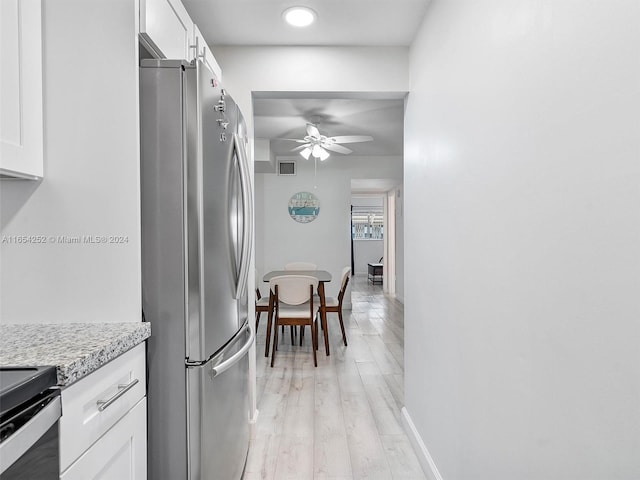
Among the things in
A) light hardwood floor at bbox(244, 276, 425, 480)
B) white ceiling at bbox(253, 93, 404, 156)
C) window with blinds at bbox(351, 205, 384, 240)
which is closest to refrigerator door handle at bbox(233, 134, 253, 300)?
light hardwood floor at bbox(244, 276, 425, 480)

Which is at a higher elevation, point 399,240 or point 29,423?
point 399,240

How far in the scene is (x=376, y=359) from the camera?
3760 millimetres

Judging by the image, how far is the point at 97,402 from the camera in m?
0.97

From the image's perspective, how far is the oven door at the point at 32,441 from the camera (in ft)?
2.23

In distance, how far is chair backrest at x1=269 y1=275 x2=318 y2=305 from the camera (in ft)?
11.9

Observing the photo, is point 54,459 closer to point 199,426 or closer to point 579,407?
point 199,426

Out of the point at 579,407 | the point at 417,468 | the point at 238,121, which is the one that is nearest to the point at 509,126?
the point at 579,407

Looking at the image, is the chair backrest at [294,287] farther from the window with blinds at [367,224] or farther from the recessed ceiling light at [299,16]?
the window with blinds at [367,224]

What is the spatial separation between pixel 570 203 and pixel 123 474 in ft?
4.56

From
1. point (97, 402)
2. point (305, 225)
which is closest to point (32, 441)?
point (97, 402)

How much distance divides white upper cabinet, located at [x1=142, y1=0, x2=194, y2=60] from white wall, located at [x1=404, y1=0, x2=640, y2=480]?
1161 millimetres

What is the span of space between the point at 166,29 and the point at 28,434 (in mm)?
1422

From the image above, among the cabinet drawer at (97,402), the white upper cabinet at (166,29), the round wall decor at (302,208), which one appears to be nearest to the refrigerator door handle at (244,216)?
the white upper cabinet at (166,29)

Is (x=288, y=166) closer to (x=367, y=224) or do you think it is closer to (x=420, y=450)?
(x=420, y=450)
